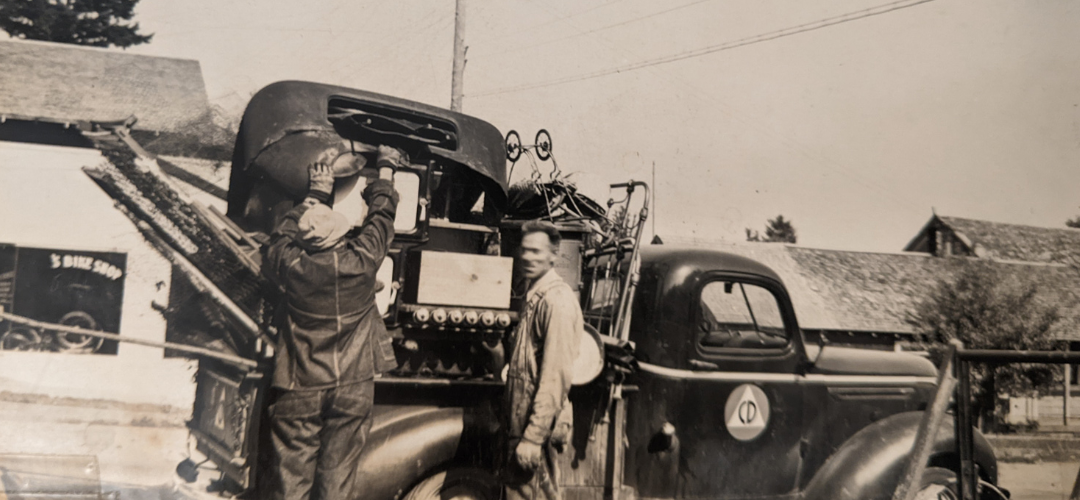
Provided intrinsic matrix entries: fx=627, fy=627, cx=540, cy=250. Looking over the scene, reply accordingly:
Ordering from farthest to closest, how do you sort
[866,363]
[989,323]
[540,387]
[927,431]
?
[989,323], [866,363], [927,431], [540,387]

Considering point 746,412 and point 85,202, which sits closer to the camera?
point 85,202

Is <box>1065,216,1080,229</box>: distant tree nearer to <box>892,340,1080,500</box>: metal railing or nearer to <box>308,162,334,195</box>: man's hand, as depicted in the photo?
<box>892,340,1080,500</box>: metal railing

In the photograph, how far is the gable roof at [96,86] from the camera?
8.79 feet

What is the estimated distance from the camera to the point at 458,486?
8.64ft

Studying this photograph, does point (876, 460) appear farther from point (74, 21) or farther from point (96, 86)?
point (74, 21)

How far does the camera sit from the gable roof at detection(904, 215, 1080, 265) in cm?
418

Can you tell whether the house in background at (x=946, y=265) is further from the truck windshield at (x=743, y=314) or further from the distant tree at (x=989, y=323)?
the truck windshield at (x=743, y=314)

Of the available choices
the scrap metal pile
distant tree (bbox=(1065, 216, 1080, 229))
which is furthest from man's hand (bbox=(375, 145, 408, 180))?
distant tree (bbox=(1065, 216, 1080, 229))

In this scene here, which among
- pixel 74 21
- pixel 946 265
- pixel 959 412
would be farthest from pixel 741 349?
pixel 74 21

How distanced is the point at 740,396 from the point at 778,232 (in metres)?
1.63

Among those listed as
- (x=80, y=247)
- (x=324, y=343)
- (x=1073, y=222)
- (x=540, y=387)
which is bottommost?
(x=540, y=387)

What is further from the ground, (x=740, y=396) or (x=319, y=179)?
(x=319, y=179)

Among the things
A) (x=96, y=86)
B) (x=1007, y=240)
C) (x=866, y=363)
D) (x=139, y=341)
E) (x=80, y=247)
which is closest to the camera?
(x=139, y=341)

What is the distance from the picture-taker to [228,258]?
7.73 feet
